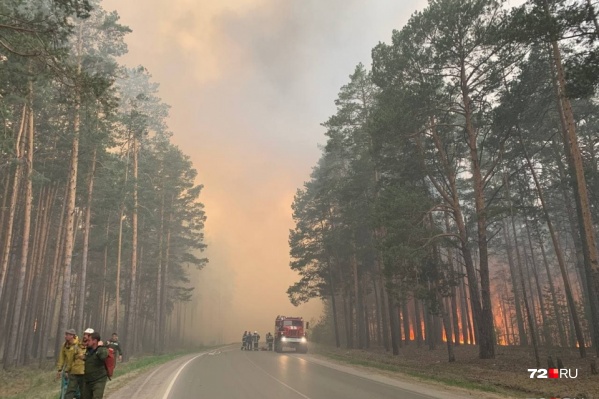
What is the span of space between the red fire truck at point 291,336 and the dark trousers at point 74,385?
24.6 metres

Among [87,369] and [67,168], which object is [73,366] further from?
[67,168]

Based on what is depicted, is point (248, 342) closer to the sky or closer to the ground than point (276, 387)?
closer to the ground

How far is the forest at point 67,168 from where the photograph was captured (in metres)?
9.48

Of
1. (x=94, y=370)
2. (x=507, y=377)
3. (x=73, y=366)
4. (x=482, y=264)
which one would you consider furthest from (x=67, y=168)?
(x=507, y=377)

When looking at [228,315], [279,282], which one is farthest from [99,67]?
[279,282]

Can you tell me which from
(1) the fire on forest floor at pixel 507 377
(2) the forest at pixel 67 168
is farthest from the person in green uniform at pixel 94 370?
(1) the fire on forest floor at pixel 507 377

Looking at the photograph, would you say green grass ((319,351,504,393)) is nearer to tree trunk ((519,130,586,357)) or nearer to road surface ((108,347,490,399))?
road surface ((108,347,490,399))

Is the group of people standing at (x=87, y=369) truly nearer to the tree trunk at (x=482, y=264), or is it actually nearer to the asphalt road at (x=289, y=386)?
the asphalt road at (x=289, y=386)

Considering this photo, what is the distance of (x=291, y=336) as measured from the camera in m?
31.3

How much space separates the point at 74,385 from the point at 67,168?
1880cm

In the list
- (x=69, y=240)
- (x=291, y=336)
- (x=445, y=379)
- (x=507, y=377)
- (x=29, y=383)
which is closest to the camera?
(x=507, y=377)

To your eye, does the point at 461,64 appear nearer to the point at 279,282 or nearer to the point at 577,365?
the point at 577,365

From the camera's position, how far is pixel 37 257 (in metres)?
24.2

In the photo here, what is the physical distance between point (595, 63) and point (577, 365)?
37.5ft
